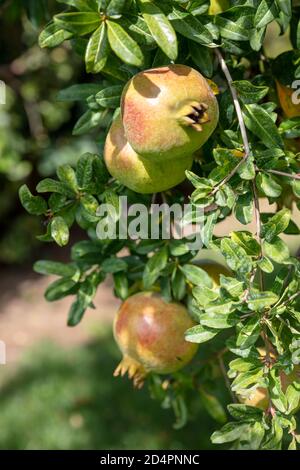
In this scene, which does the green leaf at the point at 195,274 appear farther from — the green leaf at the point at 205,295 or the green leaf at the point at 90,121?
the green leaf at the point at 90,121

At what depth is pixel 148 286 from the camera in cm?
116

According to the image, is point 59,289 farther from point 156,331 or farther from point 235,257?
point 235,257

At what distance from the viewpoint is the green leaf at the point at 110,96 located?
1024mm

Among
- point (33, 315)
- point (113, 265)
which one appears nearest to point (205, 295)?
point (113, 265)

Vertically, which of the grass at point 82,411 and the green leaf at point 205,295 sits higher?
the green leaf at point 205,295

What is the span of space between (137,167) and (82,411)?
2.07 m

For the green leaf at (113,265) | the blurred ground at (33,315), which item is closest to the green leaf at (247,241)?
the green leaf at (113,265)

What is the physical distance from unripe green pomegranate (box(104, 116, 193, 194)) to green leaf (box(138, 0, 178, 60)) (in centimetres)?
17

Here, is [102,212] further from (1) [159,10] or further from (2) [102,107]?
(1) [159,10]

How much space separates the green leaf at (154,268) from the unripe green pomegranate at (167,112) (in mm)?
295

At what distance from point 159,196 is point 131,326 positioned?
24 cm

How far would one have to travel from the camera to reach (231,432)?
991 millimetres
